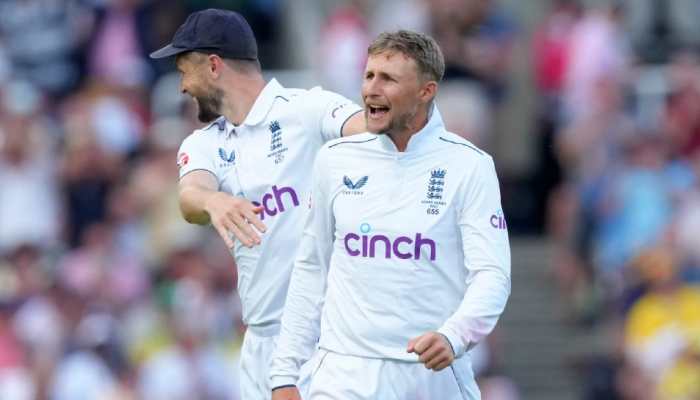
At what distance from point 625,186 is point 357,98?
2251mm

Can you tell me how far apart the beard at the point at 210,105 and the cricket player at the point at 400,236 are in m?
0.79

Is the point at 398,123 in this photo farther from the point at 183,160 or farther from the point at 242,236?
the point at 183,160

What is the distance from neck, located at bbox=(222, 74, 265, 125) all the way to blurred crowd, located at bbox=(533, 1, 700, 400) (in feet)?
21.3

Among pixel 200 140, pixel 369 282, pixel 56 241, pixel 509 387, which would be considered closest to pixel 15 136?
pixel 56 241

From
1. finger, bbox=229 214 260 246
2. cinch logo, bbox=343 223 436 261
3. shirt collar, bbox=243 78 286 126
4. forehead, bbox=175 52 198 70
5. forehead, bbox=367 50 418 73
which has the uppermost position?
forehead, bbox=367 50 418 73

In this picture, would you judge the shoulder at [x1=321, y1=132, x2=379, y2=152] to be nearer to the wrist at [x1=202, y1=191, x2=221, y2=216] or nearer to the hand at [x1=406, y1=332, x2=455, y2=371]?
the wrist at [x1=202, y1=191, x2=221, y2=216]

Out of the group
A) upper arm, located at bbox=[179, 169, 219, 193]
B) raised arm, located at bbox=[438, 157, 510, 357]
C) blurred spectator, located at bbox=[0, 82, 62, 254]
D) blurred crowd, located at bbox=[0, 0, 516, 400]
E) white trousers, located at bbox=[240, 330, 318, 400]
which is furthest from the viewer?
blurred spectator, located at bbox=[0, 82, 62, 254]

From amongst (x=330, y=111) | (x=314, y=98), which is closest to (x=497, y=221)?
(x=330, y=111)

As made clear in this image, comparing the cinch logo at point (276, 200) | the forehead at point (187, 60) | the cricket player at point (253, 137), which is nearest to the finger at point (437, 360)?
the cricket player at point (253, 137)

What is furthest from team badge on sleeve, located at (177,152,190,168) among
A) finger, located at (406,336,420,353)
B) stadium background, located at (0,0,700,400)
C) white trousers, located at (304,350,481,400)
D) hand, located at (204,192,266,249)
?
stadium background, located at (0,0,700,400)

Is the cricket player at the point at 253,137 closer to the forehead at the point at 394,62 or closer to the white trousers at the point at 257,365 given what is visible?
the white trousers at the point at 257,365

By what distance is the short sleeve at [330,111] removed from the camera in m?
8.12

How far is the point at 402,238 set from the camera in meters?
7.49

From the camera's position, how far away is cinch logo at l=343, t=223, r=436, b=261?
7480 millimetres
